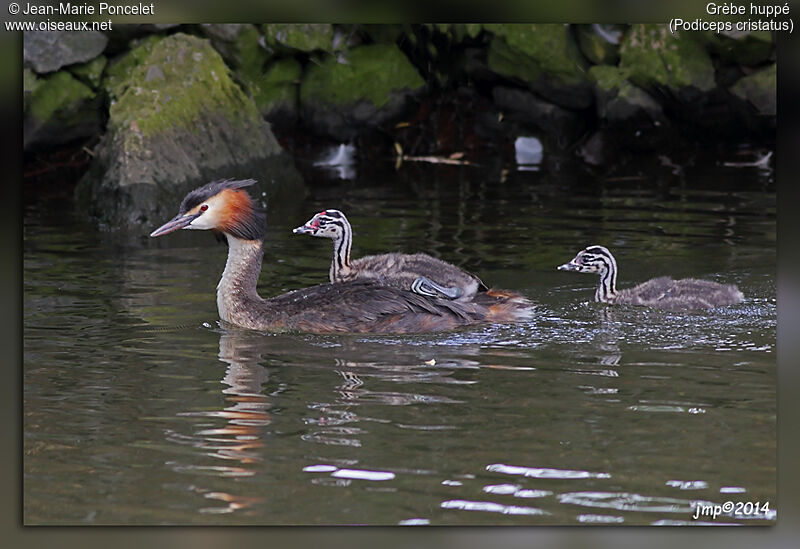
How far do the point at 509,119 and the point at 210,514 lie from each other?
1212 cm

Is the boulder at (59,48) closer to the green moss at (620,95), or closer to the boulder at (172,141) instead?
the boulder at (172,141)

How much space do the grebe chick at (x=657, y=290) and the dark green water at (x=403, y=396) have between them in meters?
0.14

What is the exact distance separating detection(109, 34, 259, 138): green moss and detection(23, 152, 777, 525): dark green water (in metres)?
2.07

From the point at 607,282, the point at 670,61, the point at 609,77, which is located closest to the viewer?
the point at 607,282

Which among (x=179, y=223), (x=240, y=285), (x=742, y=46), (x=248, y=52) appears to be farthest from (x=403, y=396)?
(x=248, y=52)

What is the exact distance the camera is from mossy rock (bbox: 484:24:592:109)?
15430mm

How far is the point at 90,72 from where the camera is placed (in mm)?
14898

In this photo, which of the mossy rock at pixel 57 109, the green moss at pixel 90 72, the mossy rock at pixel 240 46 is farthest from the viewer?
the mossy rock at pixel 240 46

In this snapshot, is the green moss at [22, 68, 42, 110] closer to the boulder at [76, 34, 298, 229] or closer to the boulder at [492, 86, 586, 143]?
the boulder at [76, 34, 298, 229]

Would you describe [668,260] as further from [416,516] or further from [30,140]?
[30,140]

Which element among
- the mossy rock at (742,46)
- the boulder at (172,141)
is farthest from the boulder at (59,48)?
the mossy rock at (742,46)

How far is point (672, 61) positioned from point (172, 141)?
620 centimetres

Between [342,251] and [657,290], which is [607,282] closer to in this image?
[657,290]

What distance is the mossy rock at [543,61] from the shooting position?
15.4 metres
